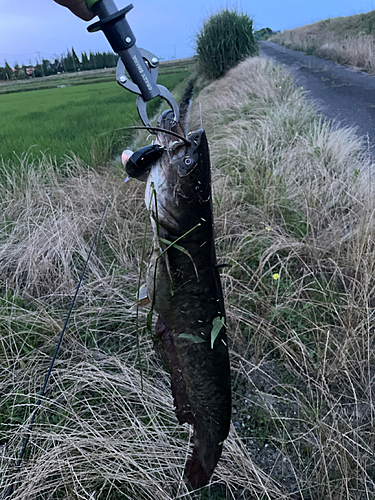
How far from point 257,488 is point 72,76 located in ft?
78.4

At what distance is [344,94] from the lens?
26.3 ft

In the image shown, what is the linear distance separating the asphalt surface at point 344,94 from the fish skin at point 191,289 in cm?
417

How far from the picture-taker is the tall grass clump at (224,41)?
554 inches

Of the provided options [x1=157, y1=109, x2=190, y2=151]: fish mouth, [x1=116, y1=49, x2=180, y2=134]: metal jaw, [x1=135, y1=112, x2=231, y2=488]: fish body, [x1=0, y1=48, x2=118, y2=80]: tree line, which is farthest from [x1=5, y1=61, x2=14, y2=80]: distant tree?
[x1=135, y1=112, x2=231, y2=488]: fish body

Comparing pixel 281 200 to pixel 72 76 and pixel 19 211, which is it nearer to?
pixel 19 211

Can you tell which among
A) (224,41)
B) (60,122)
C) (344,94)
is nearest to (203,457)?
(344,94)

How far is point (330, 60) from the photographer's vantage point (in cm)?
1377

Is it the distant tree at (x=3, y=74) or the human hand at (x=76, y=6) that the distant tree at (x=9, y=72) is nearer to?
the distant tree at (x=3, y=74)

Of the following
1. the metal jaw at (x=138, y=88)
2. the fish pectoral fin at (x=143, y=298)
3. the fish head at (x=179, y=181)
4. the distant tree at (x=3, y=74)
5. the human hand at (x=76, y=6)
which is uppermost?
the distant tree at (x=3, y=74)

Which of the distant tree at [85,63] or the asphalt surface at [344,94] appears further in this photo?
the distant tree at [85,63]

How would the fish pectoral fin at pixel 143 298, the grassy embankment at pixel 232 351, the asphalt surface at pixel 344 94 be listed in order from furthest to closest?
the asphalt surface at pixel 344 94, the grassy embankment at pixel 232 351, the fish pectoral fin at pixel 143 298

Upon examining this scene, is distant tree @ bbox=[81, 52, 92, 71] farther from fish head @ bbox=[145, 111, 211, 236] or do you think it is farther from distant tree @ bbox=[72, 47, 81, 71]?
fish head @ bbox=[145, 111, 211, 236]

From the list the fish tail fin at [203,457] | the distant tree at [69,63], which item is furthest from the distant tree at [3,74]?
the fish tail fin at [203,457]

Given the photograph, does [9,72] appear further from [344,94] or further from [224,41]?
[344,94]
